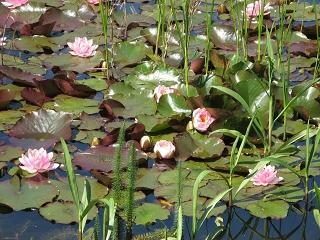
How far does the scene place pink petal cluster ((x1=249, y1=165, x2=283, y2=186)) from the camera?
333cm

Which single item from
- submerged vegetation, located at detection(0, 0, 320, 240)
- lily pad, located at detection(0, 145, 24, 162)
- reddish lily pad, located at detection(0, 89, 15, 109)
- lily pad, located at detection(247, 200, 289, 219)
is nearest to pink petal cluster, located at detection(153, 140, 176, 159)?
submerged vegetation, located at detection(0, 0, 320, 240)

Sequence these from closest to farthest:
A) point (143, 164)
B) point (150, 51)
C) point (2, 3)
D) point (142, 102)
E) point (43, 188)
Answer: point (43, 188) → point (143, 164) → point (142, 102) → point (150, 51) → point (2, 3)

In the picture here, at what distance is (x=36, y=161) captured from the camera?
3.34 meters

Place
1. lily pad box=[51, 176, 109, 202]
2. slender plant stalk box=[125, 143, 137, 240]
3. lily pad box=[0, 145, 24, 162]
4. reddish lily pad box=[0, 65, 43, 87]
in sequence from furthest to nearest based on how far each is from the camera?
reddish lily pad box=[0, 65, 43, 87] → lily pad box=[0, 145, 24, 162] → lily pad box=[51, 176, 109, 202] → slender plant stalk box=[125, 143, 137, 240]

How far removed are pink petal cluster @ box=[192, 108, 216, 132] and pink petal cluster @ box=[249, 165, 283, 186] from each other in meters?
0.47

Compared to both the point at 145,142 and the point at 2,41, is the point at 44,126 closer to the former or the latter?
the point at 145,142

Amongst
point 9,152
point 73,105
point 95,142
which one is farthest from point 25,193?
point 73,105

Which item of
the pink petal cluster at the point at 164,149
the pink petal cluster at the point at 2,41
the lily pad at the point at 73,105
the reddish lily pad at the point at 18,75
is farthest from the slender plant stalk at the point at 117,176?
the pink petal cluster at the point at 2,41

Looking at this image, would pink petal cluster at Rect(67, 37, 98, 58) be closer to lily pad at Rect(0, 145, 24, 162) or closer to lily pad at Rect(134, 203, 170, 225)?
lily pad at Rect(0, 145, 24, 162)

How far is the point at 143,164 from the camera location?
3.53 m

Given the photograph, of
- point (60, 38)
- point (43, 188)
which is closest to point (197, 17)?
point (60, 38)

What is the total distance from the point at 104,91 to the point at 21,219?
1237mm

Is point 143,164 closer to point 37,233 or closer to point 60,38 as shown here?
point 37,233

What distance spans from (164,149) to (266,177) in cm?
47
